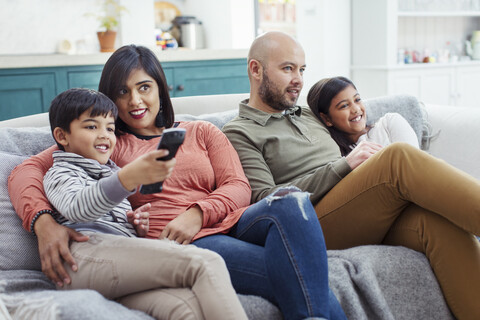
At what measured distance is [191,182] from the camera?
1580 millimetres

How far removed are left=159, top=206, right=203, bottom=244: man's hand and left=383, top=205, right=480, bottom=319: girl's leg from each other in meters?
0.62

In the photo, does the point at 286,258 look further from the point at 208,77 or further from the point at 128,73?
the point at 208,77

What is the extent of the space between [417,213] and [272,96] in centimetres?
68

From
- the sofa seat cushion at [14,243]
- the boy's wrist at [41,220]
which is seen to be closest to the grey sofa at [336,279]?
the sofa seat cushion at [14,243]

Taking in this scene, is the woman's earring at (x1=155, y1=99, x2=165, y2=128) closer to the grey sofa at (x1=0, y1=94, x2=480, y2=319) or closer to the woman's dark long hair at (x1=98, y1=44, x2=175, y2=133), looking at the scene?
the woman's dark long hair at (x1=98, y1=44, x2=175, y2=133)

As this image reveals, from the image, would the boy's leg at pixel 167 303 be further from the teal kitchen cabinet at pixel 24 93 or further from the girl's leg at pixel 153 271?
the teal kitchen cabinet at pixel 24 93

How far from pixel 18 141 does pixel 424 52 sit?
3991mm

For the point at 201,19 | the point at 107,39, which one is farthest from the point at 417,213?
the point at 201,19

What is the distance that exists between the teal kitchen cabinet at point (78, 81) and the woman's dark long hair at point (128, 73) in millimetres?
1922

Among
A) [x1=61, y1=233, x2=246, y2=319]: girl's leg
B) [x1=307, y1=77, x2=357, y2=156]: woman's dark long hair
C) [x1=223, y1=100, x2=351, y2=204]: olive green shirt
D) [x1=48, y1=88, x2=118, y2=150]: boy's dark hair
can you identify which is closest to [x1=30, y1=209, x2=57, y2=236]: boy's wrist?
[x1=61, y1=233, x2=246, y2=319]: girl's leg

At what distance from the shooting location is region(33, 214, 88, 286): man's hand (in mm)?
1204

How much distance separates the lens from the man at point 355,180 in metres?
1.40

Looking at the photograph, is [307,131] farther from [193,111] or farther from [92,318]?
[92,318]

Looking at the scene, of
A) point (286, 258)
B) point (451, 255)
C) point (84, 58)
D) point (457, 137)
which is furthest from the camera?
point (84, 58)
